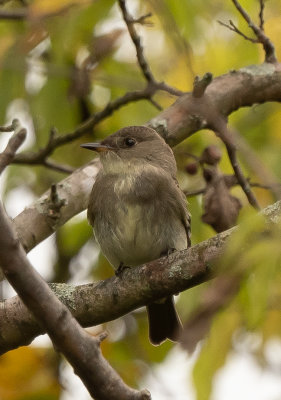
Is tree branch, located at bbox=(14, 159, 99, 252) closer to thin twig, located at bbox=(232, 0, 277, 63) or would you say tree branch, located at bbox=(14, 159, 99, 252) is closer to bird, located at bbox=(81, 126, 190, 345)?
bird, located at bbox=(81, 126, 190, 345)

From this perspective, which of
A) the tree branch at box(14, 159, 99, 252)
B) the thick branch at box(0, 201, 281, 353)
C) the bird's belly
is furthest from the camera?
the bird's belly

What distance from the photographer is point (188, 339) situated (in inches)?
80.8

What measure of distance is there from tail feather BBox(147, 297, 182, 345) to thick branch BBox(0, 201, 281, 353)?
1.24 meters

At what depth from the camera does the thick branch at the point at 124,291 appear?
3398mm

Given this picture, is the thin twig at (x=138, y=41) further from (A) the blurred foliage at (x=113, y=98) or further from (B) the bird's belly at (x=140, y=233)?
(B) the bird's belly at (x=140, y=233)

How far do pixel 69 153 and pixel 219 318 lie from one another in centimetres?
414

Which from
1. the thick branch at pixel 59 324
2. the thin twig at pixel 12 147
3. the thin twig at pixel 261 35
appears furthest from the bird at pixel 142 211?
the thin twig at pixel 12 147

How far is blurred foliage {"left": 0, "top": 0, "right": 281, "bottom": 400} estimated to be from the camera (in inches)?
139

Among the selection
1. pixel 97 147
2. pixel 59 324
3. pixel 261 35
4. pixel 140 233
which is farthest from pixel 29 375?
pixel 59 324

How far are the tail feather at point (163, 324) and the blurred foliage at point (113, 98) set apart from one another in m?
0.53

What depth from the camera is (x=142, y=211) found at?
182 inches

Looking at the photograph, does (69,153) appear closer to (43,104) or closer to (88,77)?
(43,104)

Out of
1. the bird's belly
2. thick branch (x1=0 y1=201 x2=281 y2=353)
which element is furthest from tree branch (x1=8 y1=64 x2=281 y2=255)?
thick branch (x1=0 y1=201 x2=281 y2=353)

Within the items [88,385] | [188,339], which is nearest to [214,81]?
[88,385]
